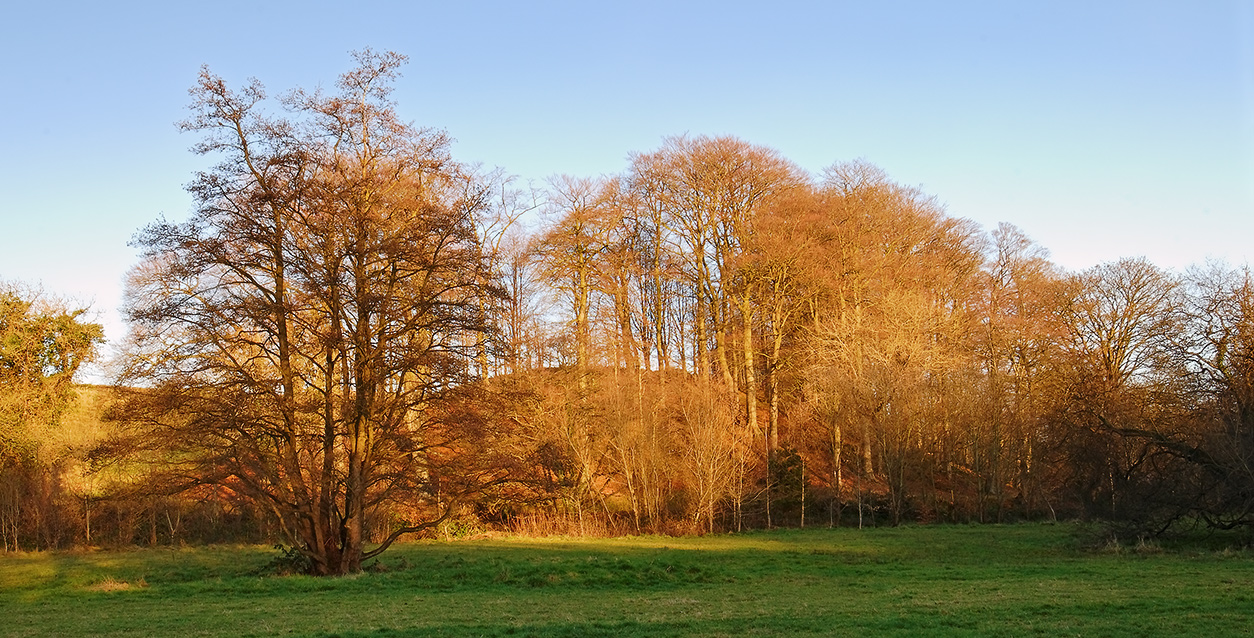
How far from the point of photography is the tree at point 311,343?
1922cm

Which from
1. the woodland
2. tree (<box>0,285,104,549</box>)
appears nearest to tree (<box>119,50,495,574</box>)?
the woodland

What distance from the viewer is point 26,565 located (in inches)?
966

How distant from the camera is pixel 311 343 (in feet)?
67.9

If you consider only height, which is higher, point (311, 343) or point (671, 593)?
point (311, 343)

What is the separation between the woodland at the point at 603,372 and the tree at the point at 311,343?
0.26ft

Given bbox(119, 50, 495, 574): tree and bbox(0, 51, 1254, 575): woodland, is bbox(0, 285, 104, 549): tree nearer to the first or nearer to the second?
bbox(0, 51, 1254, 575): woodland

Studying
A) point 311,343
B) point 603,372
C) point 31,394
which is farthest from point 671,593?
point 31,394

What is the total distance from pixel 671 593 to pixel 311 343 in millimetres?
10202

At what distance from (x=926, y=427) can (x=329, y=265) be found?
2577 centimetres

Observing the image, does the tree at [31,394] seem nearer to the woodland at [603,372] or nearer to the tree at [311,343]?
the woodland at [603,372]

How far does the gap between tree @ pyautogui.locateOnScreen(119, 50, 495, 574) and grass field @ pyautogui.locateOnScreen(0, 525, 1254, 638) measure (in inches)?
80.9

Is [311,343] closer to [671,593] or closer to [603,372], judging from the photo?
[671,593]

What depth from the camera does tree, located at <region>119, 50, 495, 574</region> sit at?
19.2 meters

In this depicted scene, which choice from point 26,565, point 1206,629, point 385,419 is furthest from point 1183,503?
point 26,565
